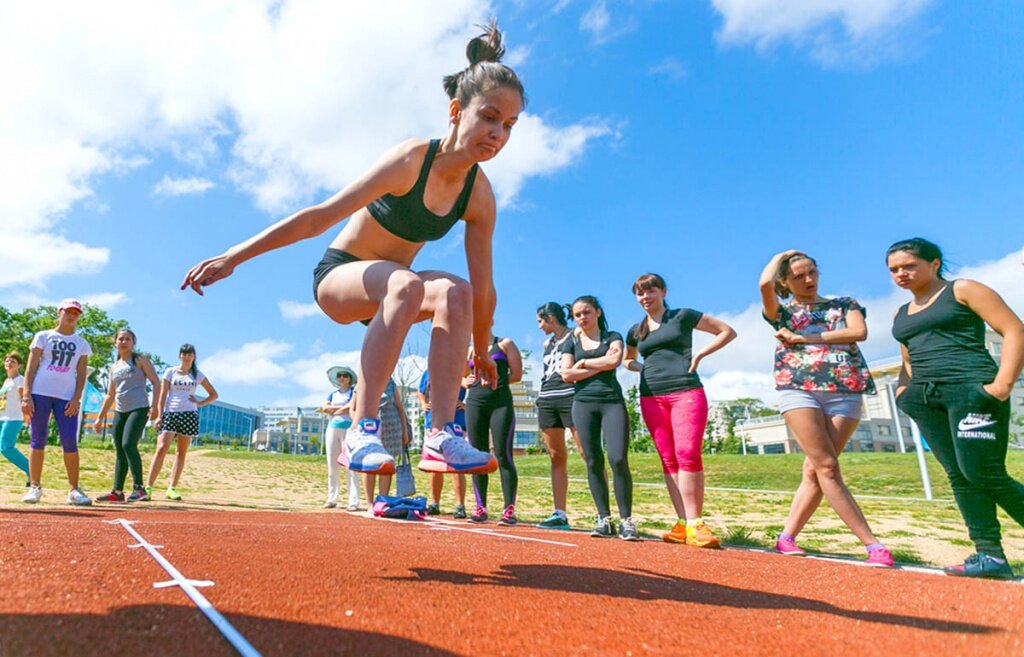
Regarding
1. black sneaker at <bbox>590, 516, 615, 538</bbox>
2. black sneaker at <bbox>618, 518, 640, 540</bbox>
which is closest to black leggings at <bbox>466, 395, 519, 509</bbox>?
black sneaker at <bbox>590, 516, 615, 538</bbox>

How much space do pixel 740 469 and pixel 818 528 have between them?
14.6 meters

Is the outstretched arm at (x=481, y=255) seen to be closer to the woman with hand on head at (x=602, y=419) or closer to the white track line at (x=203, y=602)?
the white track line at (x=203, y=602)

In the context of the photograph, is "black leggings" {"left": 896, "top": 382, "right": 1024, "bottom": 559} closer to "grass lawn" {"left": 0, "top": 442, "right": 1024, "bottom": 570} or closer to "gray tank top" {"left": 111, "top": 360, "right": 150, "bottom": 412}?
"grass lawn" {"left": 0, "top": 442, "right": 1024, "bottom": 570}

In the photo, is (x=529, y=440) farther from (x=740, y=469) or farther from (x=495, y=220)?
(x=495, y=220)

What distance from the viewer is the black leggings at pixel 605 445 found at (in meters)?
5.09

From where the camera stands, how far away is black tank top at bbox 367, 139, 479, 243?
2852 millimetres

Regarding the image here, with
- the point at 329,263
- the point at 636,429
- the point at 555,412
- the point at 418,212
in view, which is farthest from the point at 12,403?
the point at 636,429

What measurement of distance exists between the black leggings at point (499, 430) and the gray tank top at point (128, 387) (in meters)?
3.89

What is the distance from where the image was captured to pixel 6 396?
24.1ft

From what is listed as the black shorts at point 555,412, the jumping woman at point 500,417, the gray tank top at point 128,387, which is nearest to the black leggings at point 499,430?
the jumping woman at point 500,417

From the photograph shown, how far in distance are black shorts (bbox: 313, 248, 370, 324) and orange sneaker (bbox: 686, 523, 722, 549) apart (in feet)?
9.46

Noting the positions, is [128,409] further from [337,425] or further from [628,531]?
[628,531]

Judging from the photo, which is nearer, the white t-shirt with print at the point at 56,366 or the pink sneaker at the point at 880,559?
the pink sneaker at the point at 880,559

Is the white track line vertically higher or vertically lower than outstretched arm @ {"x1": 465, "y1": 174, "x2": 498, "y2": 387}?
lower
